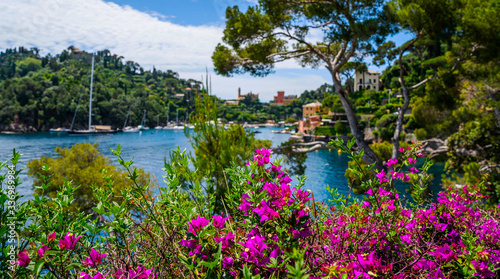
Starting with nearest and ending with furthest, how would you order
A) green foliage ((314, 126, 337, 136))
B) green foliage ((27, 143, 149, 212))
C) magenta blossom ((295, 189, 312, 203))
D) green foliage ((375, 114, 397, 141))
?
magenta blossom ((295, 189, 312, 203)) → green foliage ((27, 143, 149, 212)) → green foliage ((375, 114, 397, 141)) → green foliage ((314, 126, 337, 136))

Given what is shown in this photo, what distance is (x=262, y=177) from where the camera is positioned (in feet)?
3.79

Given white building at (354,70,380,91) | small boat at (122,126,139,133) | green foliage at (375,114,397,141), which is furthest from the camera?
small boat at (122,126,139,133)

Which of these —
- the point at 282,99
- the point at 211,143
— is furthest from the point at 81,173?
the point at 282,99

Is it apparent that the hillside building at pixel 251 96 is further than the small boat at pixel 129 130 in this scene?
Yes

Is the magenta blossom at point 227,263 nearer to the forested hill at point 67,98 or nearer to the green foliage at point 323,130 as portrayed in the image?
the green foliage at point 323,130

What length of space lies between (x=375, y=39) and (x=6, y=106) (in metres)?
58.5

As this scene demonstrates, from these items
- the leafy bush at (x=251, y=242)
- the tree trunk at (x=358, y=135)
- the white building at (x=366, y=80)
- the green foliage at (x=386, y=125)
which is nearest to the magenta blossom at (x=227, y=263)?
the leafy bush at (x=251, y=242)

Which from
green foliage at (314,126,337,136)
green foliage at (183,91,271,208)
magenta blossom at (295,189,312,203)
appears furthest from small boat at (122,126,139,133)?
magenta blossom at (295,189,312,203)

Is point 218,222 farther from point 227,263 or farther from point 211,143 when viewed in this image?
point 211,143

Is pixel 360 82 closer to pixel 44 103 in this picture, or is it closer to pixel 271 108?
pixel 271 108

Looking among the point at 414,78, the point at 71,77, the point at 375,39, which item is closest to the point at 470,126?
the point at 375,39

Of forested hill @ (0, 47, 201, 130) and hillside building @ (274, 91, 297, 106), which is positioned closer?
forested hill @ (0, 47, 201, 130)

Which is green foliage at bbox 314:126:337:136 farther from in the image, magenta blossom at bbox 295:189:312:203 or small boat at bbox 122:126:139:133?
small boat at bbox 122:126:139:133

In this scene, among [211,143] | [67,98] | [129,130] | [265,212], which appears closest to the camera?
[265,212]
